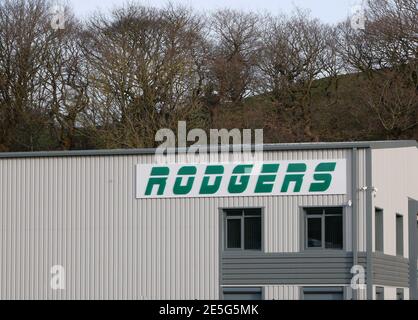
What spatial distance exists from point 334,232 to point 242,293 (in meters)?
3.74

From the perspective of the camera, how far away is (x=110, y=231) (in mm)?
38781

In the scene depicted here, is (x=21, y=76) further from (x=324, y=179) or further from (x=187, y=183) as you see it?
(x=324, y=179)

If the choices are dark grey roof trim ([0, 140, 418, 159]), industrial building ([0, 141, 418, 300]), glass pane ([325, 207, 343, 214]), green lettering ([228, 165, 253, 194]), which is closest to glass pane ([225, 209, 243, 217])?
industrial building ([0, 141, 418, 300])

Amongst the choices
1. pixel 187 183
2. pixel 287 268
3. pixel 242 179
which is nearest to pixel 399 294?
pixel 287 268

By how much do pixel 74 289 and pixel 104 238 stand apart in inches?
80.6

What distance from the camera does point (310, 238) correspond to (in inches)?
1471

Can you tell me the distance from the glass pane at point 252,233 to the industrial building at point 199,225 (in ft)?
0.16

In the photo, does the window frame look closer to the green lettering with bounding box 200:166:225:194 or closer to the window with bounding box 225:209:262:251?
the window with bounding box 225:209:262:251

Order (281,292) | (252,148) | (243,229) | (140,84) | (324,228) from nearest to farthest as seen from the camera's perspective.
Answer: (281,292)
(324,228)
(252,148)
(243,229)
(140,84)

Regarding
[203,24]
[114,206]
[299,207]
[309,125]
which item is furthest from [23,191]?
[203,24]

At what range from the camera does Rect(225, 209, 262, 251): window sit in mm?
37844

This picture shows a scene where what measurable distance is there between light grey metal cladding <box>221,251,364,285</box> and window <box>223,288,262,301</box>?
24 centimetres

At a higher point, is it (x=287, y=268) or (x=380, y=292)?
(x=287, y=268)
